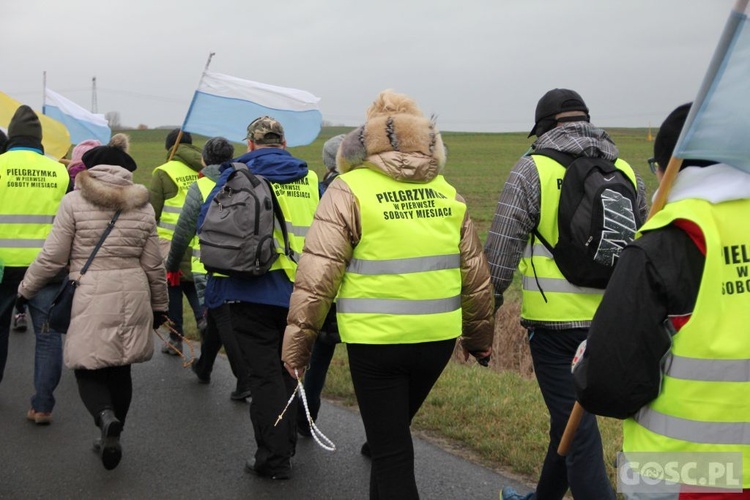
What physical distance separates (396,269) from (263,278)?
1.59 metres

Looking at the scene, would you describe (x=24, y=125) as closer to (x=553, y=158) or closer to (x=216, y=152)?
(x=216, y=152)

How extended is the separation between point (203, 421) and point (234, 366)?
0.69 meters

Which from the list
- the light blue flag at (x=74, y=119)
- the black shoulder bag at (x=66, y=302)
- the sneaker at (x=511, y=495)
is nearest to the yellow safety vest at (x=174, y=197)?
the black shoulder bag at (x=66, y=302)

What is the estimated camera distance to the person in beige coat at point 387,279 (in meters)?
3.53

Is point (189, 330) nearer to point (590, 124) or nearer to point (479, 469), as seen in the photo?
point (479, 469)

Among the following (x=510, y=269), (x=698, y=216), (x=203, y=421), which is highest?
(x=698, y=216)

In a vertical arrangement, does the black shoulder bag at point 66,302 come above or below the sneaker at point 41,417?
above

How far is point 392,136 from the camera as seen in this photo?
3658 millimetres

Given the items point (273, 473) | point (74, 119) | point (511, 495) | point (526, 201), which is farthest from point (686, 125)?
point (74, 119)

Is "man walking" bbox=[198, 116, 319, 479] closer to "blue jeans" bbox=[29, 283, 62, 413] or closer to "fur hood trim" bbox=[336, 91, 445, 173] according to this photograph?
"fur hood trim" bbox=[336, 91, 445, 173]

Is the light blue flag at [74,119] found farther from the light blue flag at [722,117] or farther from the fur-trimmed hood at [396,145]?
the light blue flag at [722,117]

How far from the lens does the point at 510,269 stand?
3.88 m

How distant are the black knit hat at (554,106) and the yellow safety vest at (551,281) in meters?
0.25

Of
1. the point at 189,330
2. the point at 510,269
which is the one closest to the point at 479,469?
the point at 510,269
